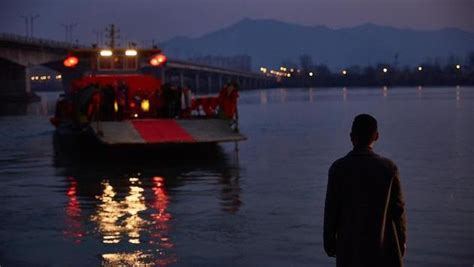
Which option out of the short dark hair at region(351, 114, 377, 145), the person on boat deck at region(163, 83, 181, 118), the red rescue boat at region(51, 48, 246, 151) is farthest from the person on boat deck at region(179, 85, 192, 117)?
the short dark hair at region(351, 114, 377, 145)

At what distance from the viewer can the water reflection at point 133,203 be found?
10378 mm

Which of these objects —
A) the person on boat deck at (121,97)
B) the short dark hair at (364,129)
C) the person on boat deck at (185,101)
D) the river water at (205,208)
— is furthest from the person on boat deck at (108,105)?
the short dark hair at (364,129)

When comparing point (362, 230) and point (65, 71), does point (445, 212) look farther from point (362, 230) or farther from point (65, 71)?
point (65, 71)

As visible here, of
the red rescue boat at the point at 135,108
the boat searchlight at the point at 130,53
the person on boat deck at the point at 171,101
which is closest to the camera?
the red rescue boat at the point at 135,108

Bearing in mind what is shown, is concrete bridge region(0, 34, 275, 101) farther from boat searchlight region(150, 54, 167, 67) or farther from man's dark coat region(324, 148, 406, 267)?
man's dark coat region(324, 148, 406, 267)

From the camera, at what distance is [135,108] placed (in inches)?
1048

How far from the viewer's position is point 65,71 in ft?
329

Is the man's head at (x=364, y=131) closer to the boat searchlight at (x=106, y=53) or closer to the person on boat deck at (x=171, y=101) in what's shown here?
the person on boat deck at (x=171, y=101)

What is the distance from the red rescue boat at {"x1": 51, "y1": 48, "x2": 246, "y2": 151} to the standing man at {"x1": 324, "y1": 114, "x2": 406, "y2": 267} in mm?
15654

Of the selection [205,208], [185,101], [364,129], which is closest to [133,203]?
[205,208]

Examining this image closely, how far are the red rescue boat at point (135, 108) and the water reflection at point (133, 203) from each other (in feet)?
2.40

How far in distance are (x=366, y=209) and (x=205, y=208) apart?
7.83m

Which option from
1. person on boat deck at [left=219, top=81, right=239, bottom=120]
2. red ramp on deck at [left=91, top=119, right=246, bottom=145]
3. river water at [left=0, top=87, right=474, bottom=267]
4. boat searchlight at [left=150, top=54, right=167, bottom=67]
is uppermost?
boat searchlight at [left=150, top=54, right=167, bottom=67]

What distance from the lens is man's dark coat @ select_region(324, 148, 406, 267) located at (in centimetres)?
594
